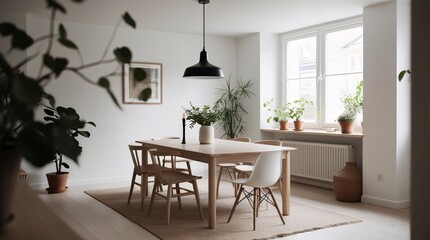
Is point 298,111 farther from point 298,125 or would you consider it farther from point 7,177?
point 7,177

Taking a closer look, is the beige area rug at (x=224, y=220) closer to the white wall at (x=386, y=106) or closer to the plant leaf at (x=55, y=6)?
the white wall at (x=386, y=106)

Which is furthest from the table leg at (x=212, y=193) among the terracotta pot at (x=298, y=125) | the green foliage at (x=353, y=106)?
the terracotta pot at (x=298, y=125)

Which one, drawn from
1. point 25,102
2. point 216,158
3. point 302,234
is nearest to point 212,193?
point 216,158

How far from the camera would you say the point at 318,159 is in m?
6.50

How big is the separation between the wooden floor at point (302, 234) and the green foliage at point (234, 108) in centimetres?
205

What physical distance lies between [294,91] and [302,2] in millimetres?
2285

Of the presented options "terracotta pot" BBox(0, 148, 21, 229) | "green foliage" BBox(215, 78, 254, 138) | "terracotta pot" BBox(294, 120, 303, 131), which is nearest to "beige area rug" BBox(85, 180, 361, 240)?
"terracotta pot" BBox(294, 120, 303, 131)

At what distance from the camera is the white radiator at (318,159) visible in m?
6.09

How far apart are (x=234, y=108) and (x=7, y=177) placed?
694 centimetres

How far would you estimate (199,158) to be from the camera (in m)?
4.39

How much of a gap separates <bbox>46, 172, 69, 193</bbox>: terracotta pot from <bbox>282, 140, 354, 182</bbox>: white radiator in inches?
141

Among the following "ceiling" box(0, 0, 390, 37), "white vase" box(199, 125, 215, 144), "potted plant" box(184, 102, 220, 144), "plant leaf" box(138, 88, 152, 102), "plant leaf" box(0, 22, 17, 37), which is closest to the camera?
"plant leaf" box(0, 22, 17, 37)

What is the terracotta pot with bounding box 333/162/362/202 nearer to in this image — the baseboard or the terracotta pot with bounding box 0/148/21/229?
the baseboard

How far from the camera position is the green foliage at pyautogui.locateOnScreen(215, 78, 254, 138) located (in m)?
7.85
